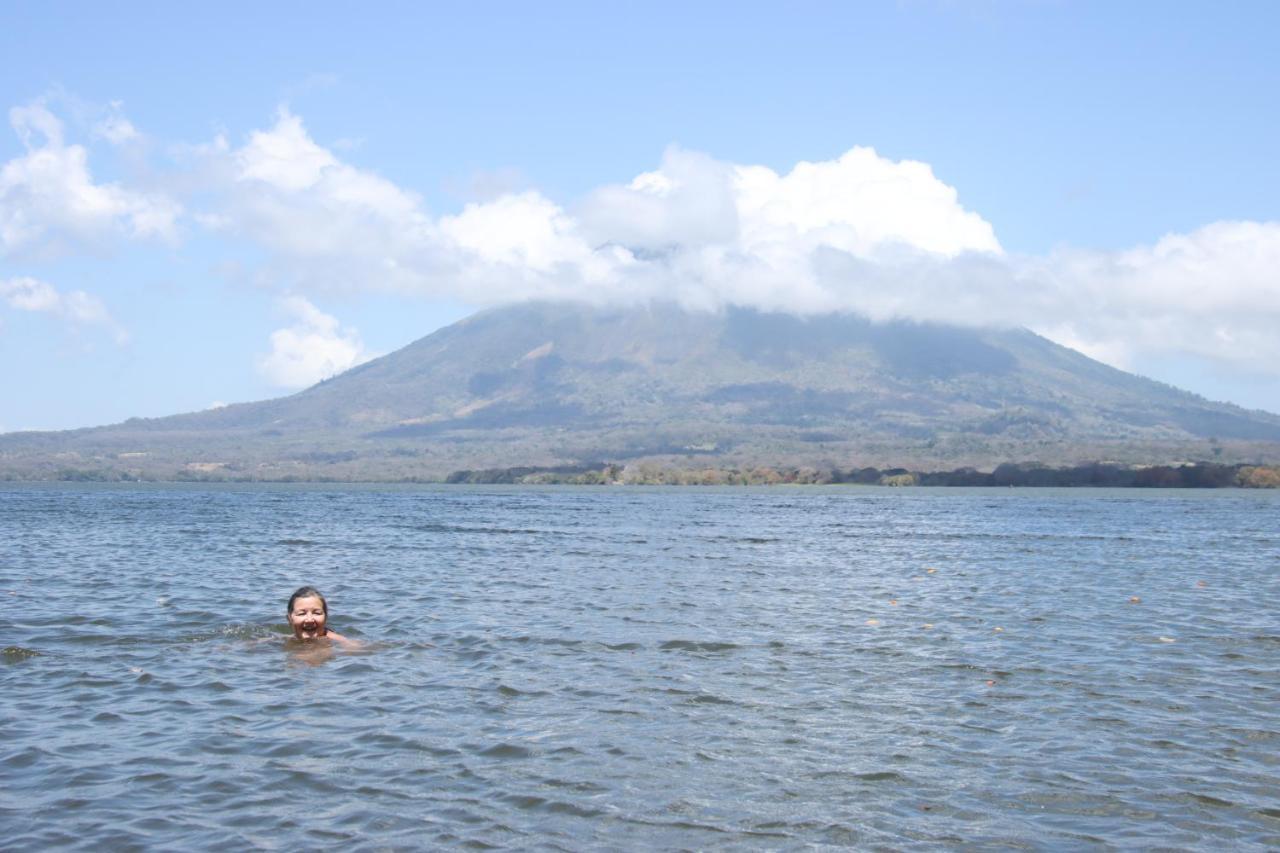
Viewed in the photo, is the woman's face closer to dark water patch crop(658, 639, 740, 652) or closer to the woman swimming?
the woman swimming

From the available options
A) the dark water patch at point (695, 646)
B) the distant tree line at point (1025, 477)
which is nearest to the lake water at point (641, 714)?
the dark water patch at point (695, 646)

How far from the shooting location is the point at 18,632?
19.3 metres

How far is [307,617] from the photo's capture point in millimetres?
17672

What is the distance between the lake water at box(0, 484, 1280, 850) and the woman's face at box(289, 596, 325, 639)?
0.58m

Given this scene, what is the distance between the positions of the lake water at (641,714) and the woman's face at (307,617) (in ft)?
1.91

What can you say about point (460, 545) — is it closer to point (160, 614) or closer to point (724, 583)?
point (724, 583)

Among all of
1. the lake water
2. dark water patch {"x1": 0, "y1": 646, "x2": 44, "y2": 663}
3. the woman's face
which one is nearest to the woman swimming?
the woman's face

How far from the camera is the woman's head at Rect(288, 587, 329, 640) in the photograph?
57.7 ft

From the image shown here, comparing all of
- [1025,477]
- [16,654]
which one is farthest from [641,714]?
[1025,477]

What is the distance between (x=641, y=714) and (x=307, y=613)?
6840mm

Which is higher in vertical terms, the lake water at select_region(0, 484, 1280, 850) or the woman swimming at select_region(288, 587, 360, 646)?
the woman swimming at select_region(288, 587, 360, 646)

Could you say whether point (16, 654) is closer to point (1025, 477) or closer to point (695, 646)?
point (695, 646)

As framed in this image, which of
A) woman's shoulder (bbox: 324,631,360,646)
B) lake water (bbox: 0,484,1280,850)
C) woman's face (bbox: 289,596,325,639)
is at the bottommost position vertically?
lake water (bbox: 0,484,1280,850)

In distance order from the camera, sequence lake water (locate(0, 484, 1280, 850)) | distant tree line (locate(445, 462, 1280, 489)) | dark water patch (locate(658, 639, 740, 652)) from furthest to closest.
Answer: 1. distant tree line (locate(445, 462, 1280, 489))
2. dark water patch (locate(658, 639, 740, 652))
3. lake water (locate(0, 484, 1280, 850))
